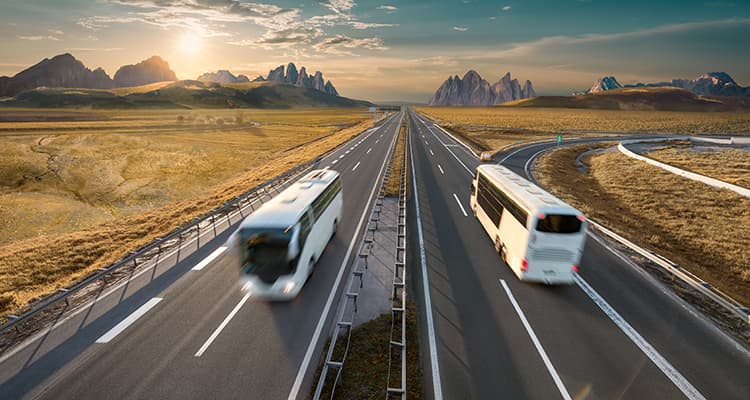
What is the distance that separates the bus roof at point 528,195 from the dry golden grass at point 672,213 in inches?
324

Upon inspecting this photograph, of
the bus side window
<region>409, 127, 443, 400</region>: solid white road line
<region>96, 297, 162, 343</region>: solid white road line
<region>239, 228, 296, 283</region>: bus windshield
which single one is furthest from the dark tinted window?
<region>96, 297, 162, 343</region>: solid white road line

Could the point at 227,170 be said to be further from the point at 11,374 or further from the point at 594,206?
the point at 594,206

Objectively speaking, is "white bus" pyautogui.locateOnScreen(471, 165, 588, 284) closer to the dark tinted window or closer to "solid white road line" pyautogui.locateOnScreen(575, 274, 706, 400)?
the dark tinted window

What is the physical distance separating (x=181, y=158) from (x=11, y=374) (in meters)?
42.9

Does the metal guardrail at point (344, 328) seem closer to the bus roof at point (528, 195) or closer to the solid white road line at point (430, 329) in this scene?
the solid white road line at point (430, 329)

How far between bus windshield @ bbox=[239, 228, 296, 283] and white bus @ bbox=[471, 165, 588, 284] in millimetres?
8913

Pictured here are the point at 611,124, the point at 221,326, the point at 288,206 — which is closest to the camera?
the point at 221,326

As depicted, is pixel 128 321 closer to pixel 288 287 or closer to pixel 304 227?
pixel 288 287

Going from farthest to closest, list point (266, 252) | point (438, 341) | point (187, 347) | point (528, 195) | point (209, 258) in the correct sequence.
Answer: point (209, 258) < point (528, 195) < point (266, 252) < point (438, 341) < point (187, 347)

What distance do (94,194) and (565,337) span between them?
137 ft

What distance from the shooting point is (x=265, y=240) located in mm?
10828

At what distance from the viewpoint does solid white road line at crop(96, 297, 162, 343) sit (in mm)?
9976

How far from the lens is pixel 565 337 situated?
1003 centimetres

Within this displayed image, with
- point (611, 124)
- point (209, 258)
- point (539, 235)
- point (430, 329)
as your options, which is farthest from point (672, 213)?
point (611, 124)
